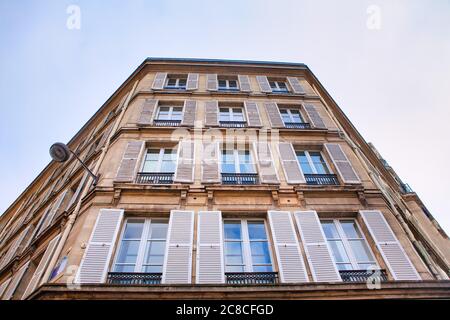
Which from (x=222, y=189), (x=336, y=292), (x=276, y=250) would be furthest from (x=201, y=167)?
(x=336, y=292)

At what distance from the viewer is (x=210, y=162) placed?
25.0ft

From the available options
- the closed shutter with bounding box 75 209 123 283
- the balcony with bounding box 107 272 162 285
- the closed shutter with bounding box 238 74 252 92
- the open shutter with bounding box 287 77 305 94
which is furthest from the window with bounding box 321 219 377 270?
the closed shutter with bounding box 238 74 252 92

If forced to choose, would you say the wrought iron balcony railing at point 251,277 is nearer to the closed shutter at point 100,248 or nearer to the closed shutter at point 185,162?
the closed shutter at point 100,248

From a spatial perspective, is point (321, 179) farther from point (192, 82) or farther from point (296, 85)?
point (192, 82)

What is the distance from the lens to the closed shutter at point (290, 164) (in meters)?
7.28

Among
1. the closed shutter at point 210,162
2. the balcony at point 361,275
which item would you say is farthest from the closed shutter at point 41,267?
the balcony at point 361,275

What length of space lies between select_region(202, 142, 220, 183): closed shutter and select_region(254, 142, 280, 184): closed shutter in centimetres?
114

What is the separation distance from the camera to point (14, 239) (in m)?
11.0

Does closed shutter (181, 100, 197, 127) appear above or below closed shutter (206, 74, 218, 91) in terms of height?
below

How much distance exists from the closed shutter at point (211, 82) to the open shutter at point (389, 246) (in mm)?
7117

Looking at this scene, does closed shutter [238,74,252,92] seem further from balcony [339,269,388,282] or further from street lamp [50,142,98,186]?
balcony [339,269,388,282]

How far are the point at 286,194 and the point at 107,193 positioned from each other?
4253 millimetres

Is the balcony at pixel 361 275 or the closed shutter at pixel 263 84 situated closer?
the balcony at pixel 361 275

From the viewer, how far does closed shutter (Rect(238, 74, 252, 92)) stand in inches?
440
